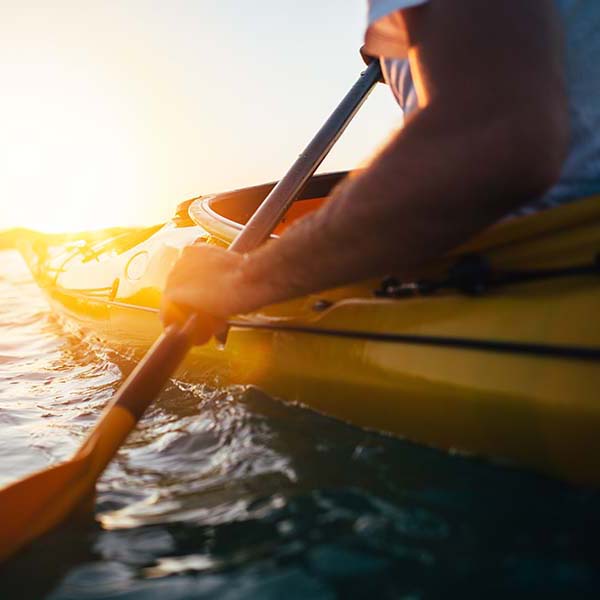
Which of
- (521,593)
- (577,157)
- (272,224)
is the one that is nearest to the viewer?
(521,593)

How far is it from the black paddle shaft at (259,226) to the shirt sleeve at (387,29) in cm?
82

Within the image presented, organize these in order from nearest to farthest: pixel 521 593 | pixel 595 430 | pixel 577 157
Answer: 1. pixel 521 593
2. pixel 595 430
3. pixel 577 157

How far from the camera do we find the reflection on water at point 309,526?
3.49 feet

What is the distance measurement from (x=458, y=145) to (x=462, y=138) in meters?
0.01

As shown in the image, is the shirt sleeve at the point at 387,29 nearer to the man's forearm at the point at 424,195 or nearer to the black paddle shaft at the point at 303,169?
the man's forearm at the point at 424,195

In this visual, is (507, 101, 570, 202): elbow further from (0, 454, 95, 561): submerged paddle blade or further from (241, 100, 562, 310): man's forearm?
(0, 454, 95, 561): submerged paddle blade

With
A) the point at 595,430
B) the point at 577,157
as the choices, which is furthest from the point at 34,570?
the point at 577,157

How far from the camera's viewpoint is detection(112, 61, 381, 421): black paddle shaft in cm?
166

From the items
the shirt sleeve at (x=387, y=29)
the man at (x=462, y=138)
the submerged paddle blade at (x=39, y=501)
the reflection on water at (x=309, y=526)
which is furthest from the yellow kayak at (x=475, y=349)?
the submerged paddle blade at (x=39, y=501)

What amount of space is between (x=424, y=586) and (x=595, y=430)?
459mm

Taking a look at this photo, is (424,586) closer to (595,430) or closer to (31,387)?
(595,430)

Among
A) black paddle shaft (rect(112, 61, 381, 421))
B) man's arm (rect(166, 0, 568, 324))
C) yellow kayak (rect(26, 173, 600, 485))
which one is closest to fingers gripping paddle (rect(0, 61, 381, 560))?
black paddle shaft (rect(112, 61, 381, 421))

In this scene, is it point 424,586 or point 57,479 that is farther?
point 57,479

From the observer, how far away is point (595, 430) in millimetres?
1153
